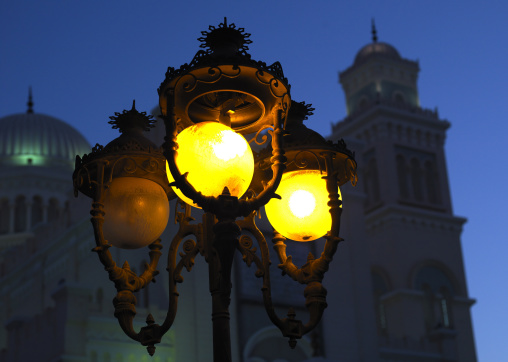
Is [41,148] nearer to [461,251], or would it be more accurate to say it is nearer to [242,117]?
[461,251]

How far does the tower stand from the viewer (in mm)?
38781

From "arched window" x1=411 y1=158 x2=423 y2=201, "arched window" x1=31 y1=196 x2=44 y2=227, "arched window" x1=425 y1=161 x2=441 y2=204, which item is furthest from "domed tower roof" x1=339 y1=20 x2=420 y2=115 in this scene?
"arched window" x1=31 y1=196 x2=44 y2=227

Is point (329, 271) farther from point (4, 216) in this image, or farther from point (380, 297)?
point (4, 216)

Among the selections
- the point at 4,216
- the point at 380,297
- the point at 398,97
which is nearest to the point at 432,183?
the point at 398,97

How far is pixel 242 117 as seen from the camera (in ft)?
21.0

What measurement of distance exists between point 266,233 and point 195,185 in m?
21.2

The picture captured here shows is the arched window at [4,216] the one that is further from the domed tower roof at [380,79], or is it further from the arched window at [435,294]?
the arched window at [435,294]

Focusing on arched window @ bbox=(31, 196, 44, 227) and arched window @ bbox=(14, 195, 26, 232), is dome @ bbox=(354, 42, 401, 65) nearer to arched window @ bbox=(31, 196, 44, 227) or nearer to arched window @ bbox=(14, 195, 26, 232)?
arched window @ bbox=(31, 196, 44, 227)

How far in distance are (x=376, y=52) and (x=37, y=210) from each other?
1855cm

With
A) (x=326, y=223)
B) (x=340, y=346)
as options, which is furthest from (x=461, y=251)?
(x=326, y=223)

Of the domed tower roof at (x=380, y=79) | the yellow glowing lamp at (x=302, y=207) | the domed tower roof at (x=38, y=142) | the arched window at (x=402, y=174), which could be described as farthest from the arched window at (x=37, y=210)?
the yellow glowing lamp at (x=302, y=207)

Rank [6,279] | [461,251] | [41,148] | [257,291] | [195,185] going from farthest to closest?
[41,148] < [461,251] < [6,279] < [257,291] < [195,185]

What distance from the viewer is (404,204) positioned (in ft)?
139

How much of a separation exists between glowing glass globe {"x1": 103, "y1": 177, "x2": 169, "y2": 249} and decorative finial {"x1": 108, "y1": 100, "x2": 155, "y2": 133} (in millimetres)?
510
